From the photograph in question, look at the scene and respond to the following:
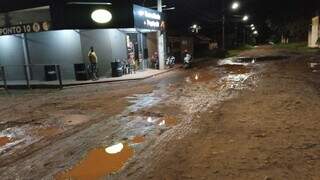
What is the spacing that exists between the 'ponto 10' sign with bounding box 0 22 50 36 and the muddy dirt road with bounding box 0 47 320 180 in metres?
8.55

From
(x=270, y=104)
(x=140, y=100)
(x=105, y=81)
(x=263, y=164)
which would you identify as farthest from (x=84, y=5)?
(x=263, y=164)

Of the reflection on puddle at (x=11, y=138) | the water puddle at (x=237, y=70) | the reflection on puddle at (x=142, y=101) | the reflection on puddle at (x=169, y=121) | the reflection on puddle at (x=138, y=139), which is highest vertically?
the water puddle at (x=237, y=70)

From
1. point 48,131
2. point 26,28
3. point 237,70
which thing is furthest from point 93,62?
point 48,131

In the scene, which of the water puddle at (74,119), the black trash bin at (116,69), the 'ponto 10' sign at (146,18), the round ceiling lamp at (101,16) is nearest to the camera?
the water puddle at (74,119)

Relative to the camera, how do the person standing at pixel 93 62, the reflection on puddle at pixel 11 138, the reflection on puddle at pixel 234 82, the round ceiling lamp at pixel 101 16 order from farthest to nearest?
the round ceiling lamp at pixel 101 16 < the person standing at pixel 93 62 < the reflection on puddle at pixel 234 82 < the reflection on puddle at pixel 11 138

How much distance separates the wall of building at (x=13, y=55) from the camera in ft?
79.2

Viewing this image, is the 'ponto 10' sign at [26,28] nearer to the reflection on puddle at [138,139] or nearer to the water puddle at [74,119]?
the water puddle at [74,119]

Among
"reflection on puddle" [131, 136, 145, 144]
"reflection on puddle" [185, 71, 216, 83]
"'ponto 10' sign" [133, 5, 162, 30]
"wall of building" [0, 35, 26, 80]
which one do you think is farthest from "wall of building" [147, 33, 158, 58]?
"reflection on puddle" [131, 136, 145, 144]

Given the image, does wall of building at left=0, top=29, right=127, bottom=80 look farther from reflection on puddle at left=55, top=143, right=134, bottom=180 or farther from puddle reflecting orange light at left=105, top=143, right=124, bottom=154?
reflection on puddle at left=55, top=143, right=134, bottom=180

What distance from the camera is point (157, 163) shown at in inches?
258

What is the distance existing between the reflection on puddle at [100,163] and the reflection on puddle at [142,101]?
4.09 m

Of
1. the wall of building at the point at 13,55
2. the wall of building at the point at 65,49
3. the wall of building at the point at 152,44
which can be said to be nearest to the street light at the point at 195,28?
the wall of building at the point at 152,44

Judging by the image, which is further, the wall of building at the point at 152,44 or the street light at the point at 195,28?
the street light at the point at 195,28

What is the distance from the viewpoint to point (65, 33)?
22.3 m
